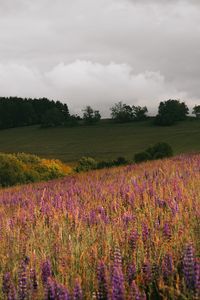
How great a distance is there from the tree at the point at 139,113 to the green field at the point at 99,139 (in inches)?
251

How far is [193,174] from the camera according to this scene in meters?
9.31

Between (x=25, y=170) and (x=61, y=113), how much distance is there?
95.5 metres

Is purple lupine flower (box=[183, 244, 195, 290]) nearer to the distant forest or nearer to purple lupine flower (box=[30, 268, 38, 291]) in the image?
purple lupine flower (box=[30, 268, 38, 291])

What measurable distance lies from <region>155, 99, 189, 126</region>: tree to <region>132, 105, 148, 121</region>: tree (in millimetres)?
7824

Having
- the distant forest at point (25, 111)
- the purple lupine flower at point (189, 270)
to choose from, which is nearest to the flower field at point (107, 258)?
the purple lupine flower at point (189, 270)

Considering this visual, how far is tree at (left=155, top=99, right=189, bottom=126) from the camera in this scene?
9828 cm

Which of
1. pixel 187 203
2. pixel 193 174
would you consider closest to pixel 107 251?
pixel 187 203

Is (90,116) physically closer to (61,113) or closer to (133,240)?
(61,113)

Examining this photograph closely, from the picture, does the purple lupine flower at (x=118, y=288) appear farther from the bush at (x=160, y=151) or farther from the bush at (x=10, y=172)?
the bush at (x=160, y=151)

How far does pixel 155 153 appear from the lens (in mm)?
25875

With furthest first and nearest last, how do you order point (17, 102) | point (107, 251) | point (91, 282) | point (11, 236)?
point (17, 102)
point (11, 236)
point (107, 251)
point (91, 282)

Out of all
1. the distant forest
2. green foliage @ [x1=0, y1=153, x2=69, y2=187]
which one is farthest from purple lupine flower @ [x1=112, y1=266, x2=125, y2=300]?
the distant forest

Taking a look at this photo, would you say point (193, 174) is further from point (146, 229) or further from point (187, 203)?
point (146, 229)

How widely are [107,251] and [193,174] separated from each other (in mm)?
5761
